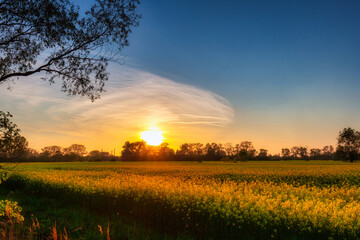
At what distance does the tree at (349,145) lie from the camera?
4070 inches

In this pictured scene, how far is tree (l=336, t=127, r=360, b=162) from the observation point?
103375mm

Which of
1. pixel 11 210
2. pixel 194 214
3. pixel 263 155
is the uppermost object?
pixel 11 210

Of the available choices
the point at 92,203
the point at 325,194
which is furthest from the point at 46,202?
the point at 325,194

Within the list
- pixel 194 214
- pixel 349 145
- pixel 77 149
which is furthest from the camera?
pixel 77 149

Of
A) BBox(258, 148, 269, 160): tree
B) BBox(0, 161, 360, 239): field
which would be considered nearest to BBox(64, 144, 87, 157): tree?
BBox(258, 148, 269, 160): tree

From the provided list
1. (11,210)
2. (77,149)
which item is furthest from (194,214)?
(77,149)

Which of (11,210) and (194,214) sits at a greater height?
(11,210)

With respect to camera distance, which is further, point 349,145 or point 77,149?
point 77,149

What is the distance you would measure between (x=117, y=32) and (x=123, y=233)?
820 centimetres

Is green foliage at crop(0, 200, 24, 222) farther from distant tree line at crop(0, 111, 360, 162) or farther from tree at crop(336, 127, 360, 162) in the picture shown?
tree at crop(336, 127, 360, 162)

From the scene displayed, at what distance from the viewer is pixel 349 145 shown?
106062 millimetres

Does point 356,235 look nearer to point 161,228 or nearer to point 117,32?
point 161,228

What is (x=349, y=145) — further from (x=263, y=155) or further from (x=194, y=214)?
(x=194, y=214)

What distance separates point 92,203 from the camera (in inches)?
565
